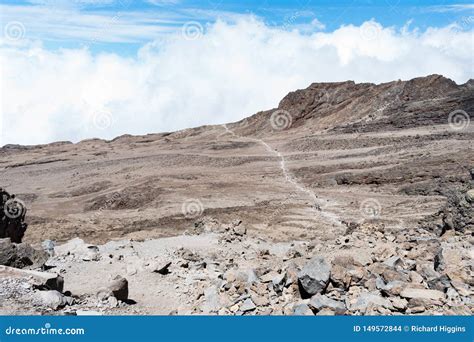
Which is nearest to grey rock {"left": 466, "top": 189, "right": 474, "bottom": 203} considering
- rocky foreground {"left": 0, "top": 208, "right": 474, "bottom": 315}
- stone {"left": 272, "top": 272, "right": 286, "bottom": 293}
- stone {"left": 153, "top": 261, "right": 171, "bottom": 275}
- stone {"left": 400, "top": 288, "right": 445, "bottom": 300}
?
rocky foreground {"left": 0, "top": 208, "right": 474, "bottom": 315}

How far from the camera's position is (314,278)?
8.62m

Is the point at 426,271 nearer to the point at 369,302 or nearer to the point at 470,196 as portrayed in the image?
the point at 369,302

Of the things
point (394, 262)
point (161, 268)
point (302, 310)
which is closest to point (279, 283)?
point (302, 310)

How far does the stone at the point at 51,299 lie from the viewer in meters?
8.59

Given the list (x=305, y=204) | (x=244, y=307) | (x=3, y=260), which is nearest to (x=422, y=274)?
(x=244, y=307)

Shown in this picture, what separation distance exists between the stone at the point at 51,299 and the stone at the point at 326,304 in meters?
4.33

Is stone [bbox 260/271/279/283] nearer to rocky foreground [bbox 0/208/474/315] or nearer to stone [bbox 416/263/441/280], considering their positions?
rocky foreground [bbox 0/208/474/315]

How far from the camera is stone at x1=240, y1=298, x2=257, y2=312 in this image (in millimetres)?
8641

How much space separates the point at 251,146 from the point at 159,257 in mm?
36922

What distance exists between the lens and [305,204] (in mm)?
25594

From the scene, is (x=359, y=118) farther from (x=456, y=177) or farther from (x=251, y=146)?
(x=456, y=177)

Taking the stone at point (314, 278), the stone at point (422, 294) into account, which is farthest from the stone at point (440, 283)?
the stone at point (314, 278)

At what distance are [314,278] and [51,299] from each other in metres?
4.53

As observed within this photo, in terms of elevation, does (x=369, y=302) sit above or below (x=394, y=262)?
below
